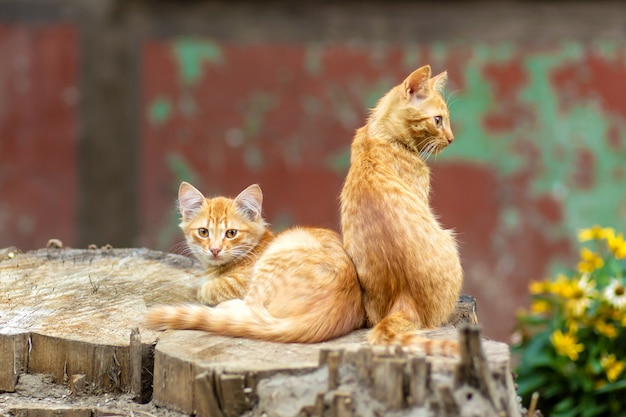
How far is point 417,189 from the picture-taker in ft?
14.5

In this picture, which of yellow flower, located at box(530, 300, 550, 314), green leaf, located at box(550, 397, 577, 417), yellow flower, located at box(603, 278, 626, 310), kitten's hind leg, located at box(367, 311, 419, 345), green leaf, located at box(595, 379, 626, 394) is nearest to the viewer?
kitten's hind leg, located at box(367, 311, 419, 345)

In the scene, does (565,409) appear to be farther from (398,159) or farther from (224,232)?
(224,232)

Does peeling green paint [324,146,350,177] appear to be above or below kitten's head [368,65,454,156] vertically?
above

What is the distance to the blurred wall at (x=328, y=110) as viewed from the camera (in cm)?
778

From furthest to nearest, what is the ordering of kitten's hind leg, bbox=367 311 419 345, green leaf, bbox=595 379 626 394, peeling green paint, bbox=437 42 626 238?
1. peeling green paint, bbox=437 42 626 238
2. green leaf, bbox=595 379 626 394
3. kitten's hind leg, bbox=367 311 419 345

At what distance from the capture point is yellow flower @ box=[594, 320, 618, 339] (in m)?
5.85

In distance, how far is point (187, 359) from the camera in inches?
147

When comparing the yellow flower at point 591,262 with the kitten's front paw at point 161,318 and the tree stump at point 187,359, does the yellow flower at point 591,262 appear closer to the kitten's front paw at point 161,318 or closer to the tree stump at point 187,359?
the tree stump at point 187,359

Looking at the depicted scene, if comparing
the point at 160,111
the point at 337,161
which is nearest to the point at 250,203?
the point at 337,161

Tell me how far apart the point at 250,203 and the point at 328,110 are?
3.08 meters

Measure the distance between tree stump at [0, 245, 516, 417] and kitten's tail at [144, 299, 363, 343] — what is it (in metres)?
0.04

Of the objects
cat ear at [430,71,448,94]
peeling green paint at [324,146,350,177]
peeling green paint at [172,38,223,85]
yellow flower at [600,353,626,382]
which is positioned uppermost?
A: peeling green paint at [172,38,223,85]

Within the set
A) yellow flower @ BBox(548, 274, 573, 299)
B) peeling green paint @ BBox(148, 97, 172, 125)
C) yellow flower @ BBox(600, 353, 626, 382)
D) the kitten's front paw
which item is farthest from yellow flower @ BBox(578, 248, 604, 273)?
peeling green paint @ BBox(148, 97, 172, 125)

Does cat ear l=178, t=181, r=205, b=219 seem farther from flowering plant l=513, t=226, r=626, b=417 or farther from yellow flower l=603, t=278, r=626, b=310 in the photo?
yellow flower l=603, t=278, r=626, b=310
